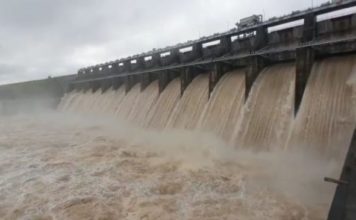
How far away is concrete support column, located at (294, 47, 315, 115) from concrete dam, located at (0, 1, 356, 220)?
25 mm

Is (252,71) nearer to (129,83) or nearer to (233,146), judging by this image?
(233,146)

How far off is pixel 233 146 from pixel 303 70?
264 centimetres

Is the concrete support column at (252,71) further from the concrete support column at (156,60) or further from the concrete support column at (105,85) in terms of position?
the concrete support column at (105,85)

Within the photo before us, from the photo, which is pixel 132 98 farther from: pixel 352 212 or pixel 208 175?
pixel 352 212

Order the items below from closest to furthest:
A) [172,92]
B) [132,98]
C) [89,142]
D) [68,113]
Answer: [89,142]
[172,92]
[132,98]
[68,113]

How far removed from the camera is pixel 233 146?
10055 millimetres

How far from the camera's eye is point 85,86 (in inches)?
1099

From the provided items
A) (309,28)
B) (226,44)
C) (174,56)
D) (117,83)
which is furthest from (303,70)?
(117,83)

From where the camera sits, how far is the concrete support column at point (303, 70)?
363 inches

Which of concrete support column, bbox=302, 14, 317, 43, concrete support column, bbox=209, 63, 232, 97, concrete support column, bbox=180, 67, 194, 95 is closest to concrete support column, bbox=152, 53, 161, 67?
concrete support column, bbox=180, 67, 194, 95

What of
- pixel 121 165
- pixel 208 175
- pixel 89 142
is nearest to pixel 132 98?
pixel 89 142

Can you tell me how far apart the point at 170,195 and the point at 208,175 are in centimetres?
121

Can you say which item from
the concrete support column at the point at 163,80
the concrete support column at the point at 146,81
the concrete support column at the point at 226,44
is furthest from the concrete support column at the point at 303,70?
the concrete support column at the point at 146,81

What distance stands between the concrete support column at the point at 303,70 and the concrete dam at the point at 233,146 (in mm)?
25
